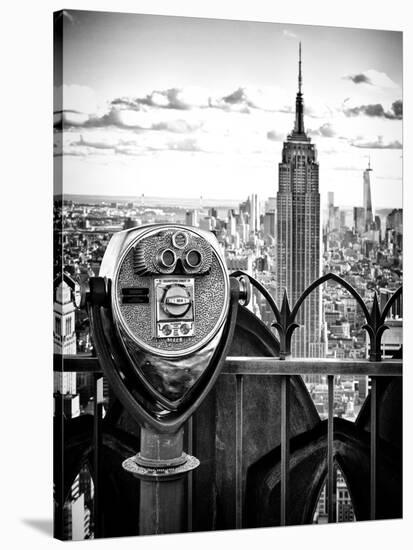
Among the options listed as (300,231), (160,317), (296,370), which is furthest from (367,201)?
(160,317)

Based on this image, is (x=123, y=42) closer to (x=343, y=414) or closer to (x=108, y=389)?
(x=108, y=389)

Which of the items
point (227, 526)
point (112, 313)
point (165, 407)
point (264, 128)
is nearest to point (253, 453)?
point (227, 526)

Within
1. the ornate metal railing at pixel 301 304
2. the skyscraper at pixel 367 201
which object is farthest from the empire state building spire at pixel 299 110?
the ornate metal railing at pixel 301 304

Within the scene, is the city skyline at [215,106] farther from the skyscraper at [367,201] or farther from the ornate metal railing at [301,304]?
the ornate metal railing at [301,304]

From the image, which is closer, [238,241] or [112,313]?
[112,313]

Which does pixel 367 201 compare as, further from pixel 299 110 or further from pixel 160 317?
pixel 160 317

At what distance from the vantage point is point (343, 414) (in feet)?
18.1

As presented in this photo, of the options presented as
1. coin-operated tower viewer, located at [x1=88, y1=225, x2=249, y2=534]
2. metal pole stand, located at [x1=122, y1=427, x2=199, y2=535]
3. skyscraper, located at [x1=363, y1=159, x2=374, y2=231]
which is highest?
skyscraper, located at [x1=363, y1=159, x2=374, y2=231]

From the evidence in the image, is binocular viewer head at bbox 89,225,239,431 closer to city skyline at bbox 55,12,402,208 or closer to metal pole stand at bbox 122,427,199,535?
metal pole stand at bbox 122,427,199,535

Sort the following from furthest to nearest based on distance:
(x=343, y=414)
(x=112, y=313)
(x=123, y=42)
Answer: (x=343, y=414)
(x=123, y=42)
(x=112, y=313)

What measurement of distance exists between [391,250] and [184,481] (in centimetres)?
149

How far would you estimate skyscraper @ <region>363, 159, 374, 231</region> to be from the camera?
18.1ft

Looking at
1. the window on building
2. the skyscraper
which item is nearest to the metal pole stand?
the window on building

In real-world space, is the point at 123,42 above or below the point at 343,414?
above
